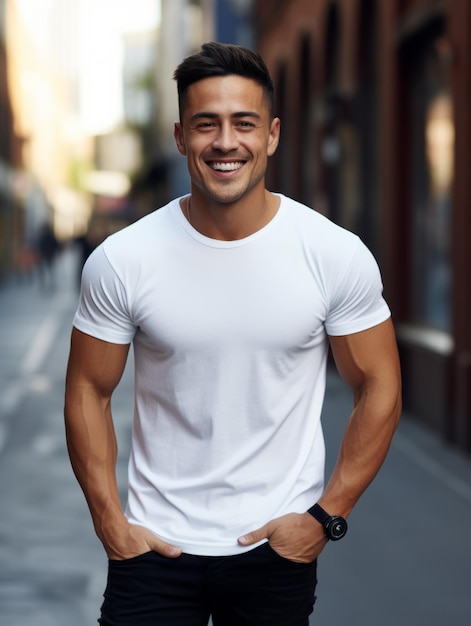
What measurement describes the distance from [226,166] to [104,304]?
39 centimetres

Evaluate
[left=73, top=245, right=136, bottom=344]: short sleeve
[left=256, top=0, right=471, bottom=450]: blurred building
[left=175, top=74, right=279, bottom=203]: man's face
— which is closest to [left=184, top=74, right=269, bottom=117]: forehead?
[left=175, top=74, right=279, bottom=203]: man's face

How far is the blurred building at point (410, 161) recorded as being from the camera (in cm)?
1062

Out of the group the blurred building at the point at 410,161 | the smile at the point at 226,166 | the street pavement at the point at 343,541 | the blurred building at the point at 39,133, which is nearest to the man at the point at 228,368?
the smile at the point at 226,166

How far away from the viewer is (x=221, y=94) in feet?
9.29

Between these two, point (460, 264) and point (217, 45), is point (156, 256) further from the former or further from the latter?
point (460, 264)

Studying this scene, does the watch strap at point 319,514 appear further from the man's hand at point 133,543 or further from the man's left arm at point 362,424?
the man's hand at point 133,543

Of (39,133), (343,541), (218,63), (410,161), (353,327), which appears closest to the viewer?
(218,63)

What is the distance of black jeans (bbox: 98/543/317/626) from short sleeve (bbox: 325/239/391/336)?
1.62 ft

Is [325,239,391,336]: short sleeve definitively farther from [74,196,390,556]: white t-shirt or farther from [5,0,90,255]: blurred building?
[5,0,90,255]: blurred building

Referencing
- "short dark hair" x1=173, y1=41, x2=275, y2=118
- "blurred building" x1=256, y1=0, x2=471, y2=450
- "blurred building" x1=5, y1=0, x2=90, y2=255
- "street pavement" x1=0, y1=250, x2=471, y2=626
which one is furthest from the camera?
"blurred building" x1=5, y1=0, x2=90, y2=255

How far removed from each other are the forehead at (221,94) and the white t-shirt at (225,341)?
0.27m

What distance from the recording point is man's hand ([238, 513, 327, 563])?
289cm

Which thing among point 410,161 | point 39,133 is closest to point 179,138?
point 410,161

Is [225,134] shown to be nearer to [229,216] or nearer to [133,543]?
[229,216]
